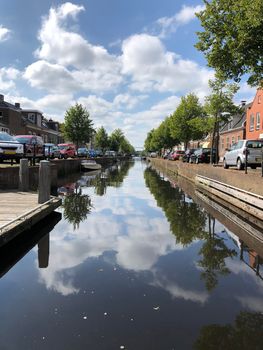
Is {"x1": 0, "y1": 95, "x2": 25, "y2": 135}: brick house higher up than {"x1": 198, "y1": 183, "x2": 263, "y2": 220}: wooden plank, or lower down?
higher up

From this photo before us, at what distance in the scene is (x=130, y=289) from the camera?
224 inches

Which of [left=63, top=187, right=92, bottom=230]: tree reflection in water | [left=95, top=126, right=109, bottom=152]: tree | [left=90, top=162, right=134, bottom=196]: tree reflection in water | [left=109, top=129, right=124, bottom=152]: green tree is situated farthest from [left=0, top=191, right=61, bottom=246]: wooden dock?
[left=109, top=129, right=124, bottom=152]: green tree

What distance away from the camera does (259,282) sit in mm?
6207

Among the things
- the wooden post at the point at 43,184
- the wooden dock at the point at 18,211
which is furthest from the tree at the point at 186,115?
the wooden post at the point at 43,184

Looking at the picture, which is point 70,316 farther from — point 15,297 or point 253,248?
point 253,248

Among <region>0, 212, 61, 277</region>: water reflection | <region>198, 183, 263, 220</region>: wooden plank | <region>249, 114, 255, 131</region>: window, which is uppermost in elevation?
<region>249, 114, 255, 131</region>: window

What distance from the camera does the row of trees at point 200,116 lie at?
→ 3180 centimetres

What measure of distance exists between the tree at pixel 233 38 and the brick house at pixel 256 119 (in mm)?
24335

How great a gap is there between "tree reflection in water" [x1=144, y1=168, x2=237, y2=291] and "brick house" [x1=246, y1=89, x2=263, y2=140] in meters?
25.1

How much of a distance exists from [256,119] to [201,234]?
33.0 metres

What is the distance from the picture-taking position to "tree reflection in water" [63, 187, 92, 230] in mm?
11641

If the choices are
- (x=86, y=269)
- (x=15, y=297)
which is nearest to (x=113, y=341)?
(x=15, y=297)

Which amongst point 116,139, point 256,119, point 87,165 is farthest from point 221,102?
point 116,139

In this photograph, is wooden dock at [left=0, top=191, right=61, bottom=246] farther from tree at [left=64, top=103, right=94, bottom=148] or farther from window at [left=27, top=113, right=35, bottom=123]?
window at [left=27, top=113, right=35, bottom=123]
